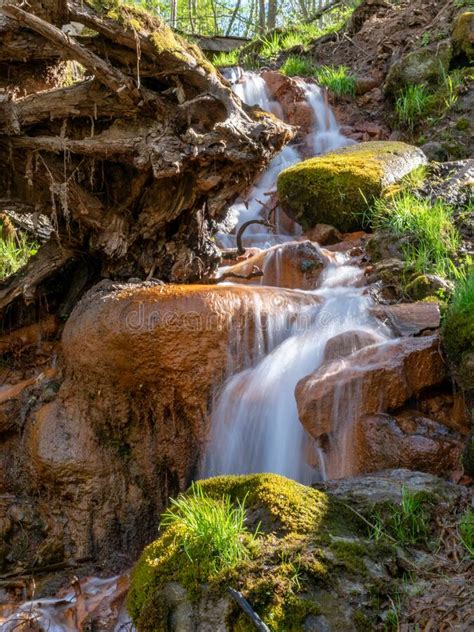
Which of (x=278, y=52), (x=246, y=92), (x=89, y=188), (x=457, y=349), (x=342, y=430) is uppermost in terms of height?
(x=278, y=52)

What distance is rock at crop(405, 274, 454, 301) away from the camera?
16.4ft

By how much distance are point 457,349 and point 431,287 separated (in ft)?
4.64

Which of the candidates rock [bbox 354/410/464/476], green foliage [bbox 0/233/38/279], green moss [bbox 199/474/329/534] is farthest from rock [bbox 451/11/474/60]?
green moss [bbox 199/474/329/534]

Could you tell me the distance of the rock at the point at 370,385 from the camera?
149 inches

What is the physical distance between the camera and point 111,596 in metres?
3.66

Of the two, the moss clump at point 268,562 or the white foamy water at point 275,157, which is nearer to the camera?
the moss clump at point 268,562

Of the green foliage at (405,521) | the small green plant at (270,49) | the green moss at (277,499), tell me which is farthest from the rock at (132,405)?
the small green plant at (270,49)

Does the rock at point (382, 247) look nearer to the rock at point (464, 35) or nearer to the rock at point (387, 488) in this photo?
the rock at point (387, 488)

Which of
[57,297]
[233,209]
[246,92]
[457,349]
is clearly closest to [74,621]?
[457,349]

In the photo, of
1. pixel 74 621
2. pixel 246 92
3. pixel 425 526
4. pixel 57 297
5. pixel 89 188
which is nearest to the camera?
pixel 425 526

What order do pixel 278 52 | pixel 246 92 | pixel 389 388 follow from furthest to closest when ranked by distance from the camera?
pixel 278 52
pixel 246 92
pixel 389 388

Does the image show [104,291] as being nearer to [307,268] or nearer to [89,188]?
[89,188]

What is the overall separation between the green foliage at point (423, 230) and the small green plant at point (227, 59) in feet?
25.9

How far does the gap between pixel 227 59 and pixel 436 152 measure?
688cm
